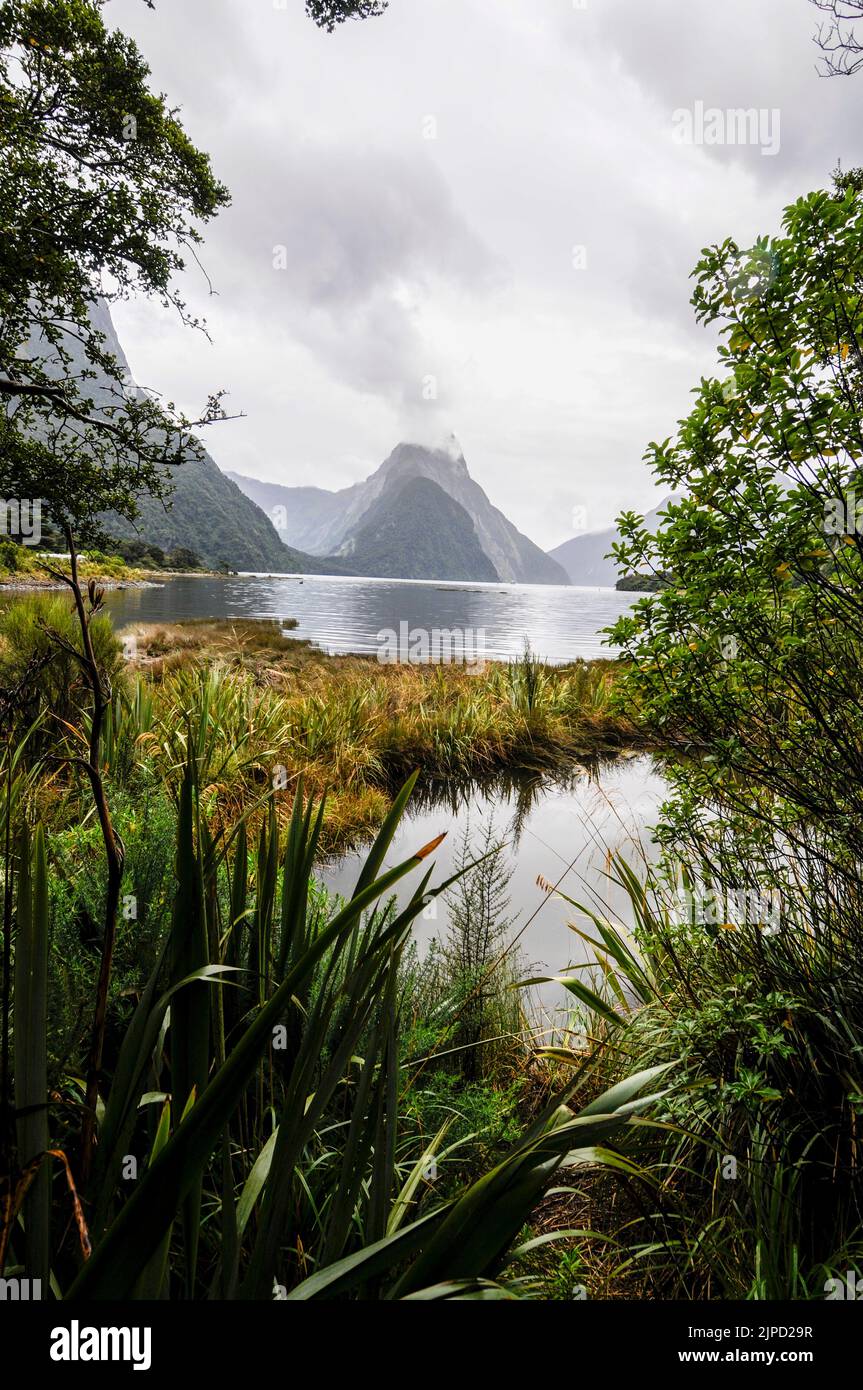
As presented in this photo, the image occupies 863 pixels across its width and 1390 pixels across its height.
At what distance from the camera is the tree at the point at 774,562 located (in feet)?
5.03

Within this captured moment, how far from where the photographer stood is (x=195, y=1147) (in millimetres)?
532

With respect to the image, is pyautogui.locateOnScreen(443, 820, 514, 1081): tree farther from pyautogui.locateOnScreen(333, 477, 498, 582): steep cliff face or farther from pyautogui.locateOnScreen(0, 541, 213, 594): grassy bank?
pyautogui.locateOnScreen(333, 477, 498, 582): steep cliff face

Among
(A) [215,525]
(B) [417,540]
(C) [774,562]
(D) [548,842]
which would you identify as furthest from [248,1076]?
(B) [417,540]

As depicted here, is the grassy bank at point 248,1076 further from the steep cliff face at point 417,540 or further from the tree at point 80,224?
the steep cliff face at point 417,540

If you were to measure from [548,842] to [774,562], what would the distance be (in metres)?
3.46

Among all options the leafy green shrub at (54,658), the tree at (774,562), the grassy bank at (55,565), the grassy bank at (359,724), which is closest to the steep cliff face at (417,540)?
the grassy bank at (55,565)

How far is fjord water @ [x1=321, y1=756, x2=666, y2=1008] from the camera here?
10.8ft

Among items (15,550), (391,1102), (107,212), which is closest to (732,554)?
(391,1102)

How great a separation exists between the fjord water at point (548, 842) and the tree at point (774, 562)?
0.53 metres

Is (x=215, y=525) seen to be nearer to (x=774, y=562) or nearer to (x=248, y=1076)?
(x=774, y=562)

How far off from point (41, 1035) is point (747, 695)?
2.15 m

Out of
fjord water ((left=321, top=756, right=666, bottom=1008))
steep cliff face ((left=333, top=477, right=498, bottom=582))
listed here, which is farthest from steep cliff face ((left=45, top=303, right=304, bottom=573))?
fjord water ((left=321, top=756, right=666, bottom=1008))

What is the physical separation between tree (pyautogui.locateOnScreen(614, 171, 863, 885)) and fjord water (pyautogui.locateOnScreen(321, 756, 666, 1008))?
20.9 inches
